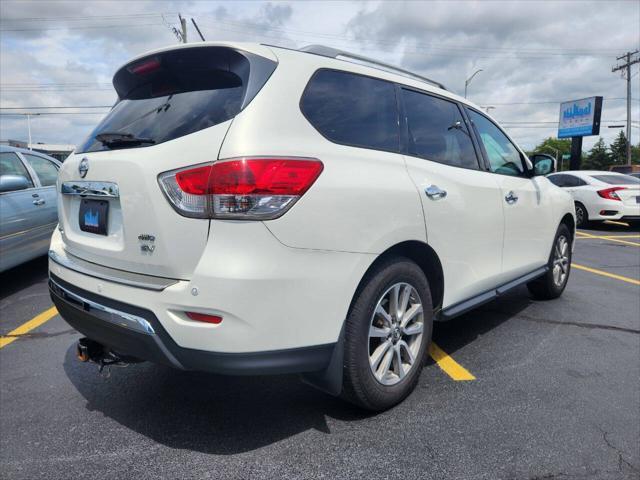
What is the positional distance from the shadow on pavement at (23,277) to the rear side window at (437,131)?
475 centimetres

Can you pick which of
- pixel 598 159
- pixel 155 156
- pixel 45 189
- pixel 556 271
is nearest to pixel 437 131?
pixel 155 156

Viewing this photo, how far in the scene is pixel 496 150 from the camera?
12.6 feet

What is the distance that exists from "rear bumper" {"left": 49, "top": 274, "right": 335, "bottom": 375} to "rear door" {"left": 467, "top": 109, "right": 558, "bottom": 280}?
218 centimetres

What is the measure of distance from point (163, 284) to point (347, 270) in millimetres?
820

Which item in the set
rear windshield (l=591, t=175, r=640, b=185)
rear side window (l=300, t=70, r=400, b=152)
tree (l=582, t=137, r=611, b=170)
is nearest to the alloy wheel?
rear side window (l=300, t=70, r=400, b=152)

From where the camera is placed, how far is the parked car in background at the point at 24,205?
4879 millimetres

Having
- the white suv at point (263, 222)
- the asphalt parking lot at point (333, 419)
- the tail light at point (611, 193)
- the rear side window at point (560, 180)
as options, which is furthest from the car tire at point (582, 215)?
the white suv at point (263, 222)

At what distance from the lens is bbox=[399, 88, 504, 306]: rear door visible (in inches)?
108

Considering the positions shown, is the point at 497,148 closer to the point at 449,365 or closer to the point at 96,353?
the point at 449,365

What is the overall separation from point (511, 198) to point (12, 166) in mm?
5523

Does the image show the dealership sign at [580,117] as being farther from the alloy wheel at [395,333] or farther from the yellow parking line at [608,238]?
the alloy wheel at [395,333]

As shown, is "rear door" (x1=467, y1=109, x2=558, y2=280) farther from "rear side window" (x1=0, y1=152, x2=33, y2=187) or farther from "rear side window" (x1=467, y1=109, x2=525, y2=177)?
"rear side window" (x1=0, y1=152, x2=33, y2=187)

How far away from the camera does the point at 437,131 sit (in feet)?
10.2

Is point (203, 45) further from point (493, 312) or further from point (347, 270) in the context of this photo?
point (493, 312)
